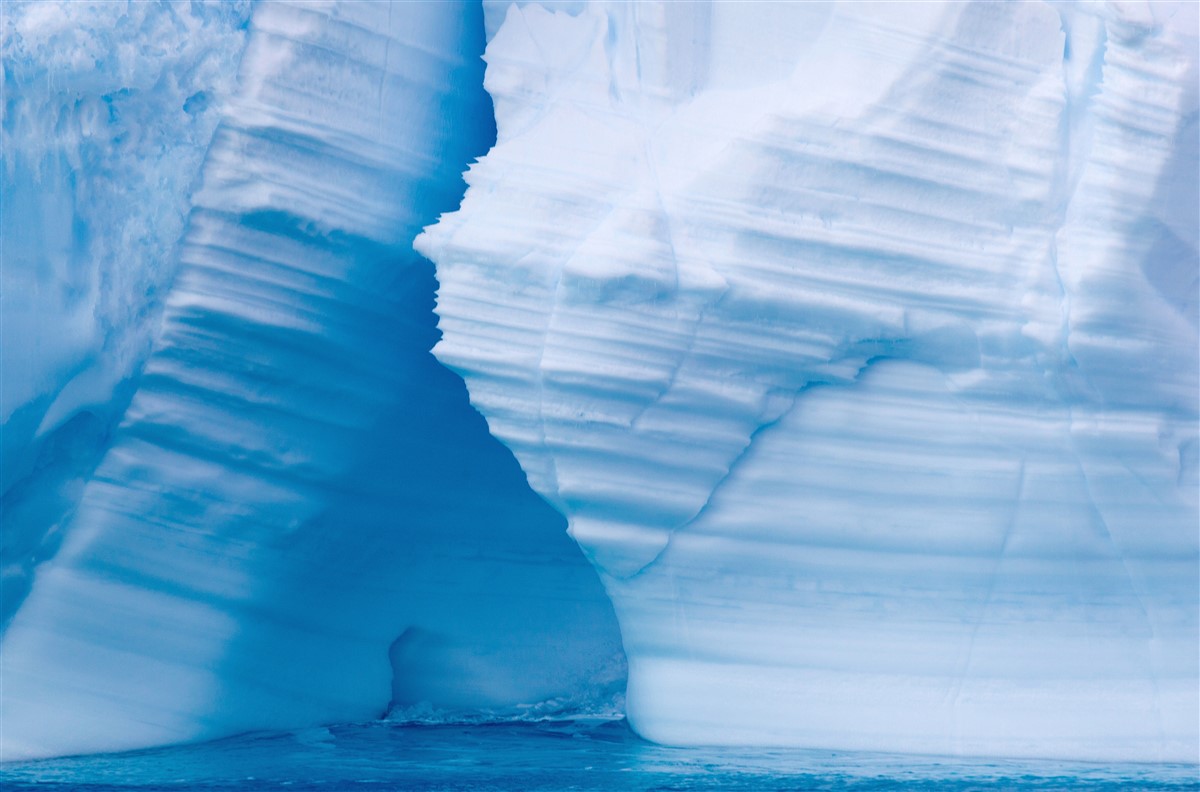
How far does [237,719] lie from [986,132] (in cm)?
272

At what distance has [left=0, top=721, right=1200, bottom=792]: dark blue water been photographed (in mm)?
3387

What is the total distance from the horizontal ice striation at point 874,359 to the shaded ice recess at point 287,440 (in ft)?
1.17

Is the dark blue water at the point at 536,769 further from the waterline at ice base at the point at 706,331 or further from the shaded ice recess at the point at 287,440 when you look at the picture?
the shaded ice recess at the point at 287,440

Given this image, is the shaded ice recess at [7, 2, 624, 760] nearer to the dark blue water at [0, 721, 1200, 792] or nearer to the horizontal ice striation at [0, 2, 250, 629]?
the horizontal ice striation at [0, 2, 250, 629]

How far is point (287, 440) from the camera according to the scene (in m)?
4.01

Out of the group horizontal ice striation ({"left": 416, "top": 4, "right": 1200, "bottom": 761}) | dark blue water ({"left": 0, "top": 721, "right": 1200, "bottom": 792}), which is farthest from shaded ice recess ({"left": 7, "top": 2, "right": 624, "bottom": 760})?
horizontal ice striation ({"left": 416, "top": 4, "right": 1200, "bottom": 761})

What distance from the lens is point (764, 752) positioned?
3750 mm

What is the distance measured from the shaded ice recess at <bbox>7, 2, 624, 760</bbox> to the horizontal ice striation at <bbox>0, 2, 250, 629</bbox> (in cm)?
4

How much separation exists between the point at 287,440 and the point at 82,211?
2.72ft

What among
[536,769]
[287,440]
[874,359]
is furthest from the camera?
[287,440]

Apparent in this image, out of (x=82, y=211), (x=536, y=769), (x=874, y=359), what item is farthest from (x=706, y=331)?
(x=82, y=211)

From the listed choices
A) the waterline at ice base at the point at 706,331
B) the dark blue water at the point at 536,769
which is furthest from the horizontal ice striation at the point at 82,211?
the dark blue water at the point at 536,769

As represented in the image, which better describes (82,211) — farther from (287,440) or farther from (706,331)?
(706,331)

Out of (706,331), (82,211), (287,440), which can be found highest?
(82,211)
